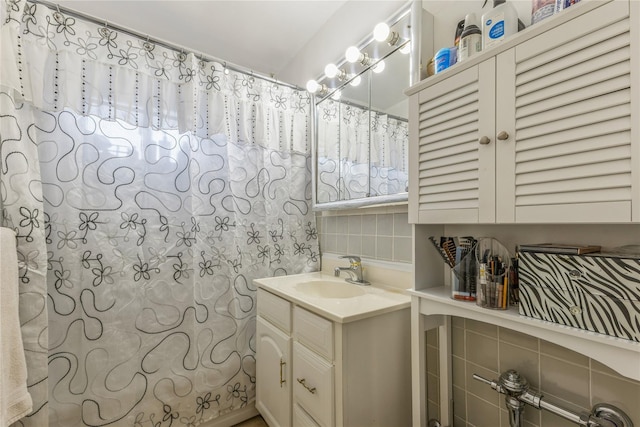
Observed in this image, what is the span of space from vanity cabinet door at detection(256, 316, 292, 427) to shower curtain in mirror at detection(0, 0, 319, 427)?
17 cm

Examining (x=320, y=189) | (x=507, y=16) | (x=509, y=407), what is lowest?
(x=509, y=407)

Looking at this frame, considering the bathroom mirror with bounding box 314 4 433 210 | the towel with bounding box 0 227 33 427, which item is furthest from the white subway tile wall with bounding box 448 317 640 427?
the towel with bounding box 0 227 33 427

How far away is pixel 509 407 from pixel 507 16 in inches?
44.1

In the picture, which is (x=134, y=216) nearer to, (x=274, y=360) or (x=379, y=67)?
(x=274, y=360)

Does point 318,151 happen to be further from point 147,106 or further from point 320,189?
point 147,106

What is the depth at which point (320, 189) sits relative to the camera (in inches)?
71.0

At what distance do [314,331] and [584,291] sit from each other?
0.81 metres

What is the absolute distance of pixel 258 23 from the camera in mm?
1759

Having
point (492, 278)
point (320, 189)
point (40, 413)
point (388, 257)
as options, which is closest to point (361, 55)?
point (320, 189)

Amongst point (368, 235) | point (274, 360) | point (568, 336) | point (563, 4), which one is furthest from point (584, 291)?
point (274, 360)

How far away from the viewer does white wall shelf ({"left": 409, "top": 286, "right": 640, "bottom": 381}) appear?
1.79ft

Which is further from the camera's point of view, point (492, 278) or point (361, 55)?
point (361, 55)

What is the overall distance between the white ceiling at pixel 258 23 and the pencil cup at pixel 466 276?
121 centimetres

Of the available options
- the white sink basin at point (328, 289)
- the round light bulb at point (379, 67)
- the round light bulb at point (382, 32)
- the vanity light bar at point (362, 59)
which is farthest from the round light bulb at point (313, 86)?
the white sink basin at point (328, 289)
